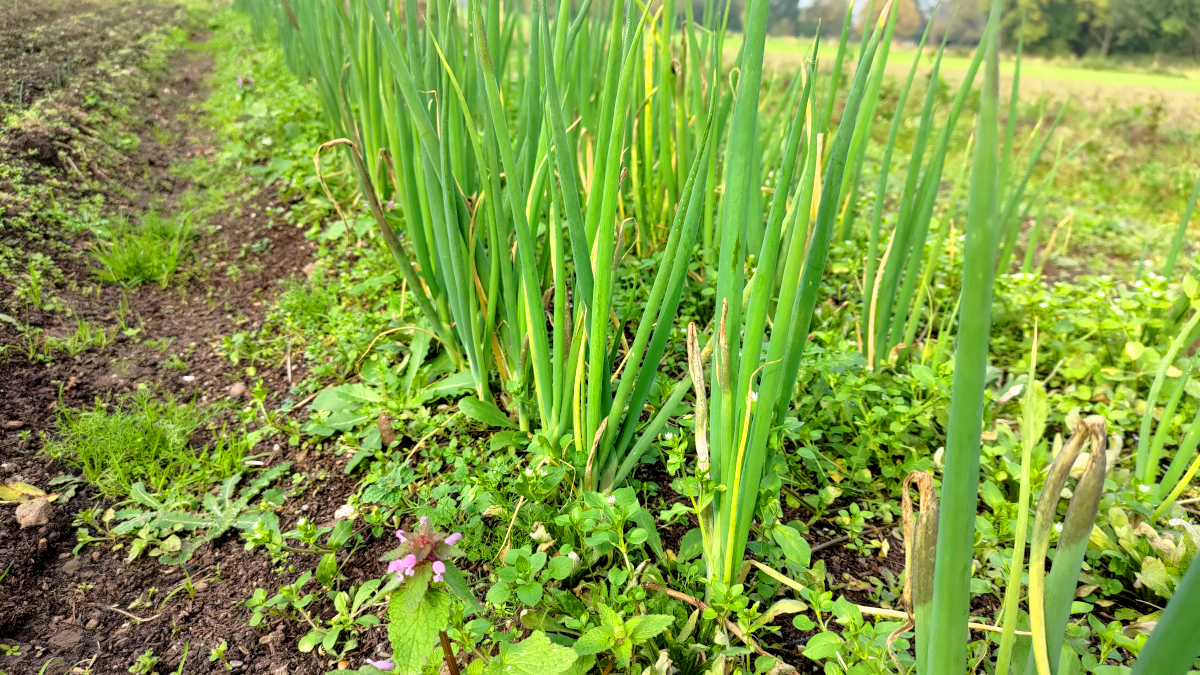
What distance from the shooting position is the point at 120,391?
5.16 ft

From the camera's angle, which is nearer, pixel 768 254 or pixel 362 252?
pixel 768 254

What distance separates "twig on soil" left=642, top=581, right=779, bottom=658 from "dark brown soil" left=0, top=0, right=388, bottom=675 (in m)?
0.47

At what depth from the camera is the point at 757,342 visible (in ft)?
2.63

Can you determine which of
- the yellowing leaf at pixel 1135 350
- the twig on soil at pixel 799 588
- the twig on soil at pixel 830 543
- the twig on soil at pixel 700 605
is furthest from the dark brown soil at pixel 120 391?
the yellowing leaf at pixel 1135 350

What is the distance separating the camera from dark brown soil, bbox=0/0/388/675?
1033 mm

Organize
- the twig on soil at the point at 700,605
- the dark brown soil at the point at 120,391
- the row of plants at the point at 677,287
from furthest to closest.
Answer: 1. the dark brown soil at the point at 120,391
2. the twig on soil at the point at 700,605
3. the row of plants at the point at 677,287

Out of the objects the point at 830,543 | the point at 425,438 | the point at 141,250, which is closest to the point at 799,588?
the point at 830,543

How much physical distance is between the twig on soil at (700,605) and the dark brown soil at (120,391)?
1.53 feet

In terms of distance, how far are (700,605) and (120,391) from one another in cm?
148

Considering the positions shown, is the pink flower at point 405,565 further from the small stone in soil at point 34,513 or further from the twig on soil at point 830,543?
the small stone in soil at point 34,513

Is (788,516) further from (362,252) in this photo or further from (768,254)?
(362,252)

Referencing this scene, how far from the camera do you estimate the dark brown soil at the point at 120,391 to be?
1033 millimetres

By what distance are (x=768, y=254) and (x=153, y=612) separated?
116cm

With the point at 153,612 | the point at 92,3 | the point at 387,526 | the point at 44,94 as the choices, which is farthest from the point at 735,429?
the point at 92,3
